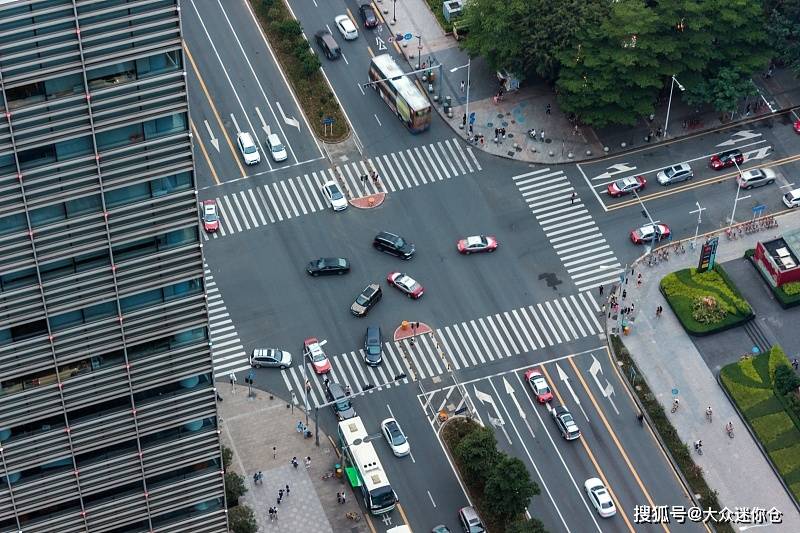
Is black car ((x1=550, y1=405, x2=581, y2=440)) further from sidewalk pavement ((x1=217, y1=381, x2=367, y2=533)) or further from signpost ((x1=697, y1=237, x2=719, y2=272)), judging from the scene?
signpost ((x1=697, y1=237, x2=719, y2=272))

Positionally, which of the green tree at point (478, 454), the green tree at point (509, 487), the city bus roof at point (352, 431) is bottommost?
the green tree at point (509, 487)

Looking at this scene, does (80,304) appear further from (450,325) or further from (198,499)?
(450,325)

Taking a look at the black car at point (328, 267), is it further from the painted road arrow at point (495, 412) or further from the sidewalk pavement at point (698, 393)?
the sidewalk pavement at point (698, 393)

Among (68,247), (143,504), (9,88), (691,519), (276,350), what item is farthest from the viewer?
(276,350)

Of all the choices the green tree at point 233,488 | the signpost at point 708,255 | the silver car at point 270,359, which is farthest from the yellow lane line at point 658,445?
the green tree at point 233,488

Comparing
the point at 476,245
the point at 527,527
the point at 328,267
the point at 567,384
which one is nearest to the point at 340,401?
the point at 328,267

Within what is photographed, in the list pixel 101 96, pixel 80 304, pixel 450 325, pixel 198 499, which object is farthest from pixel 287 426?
pixel 101 96
